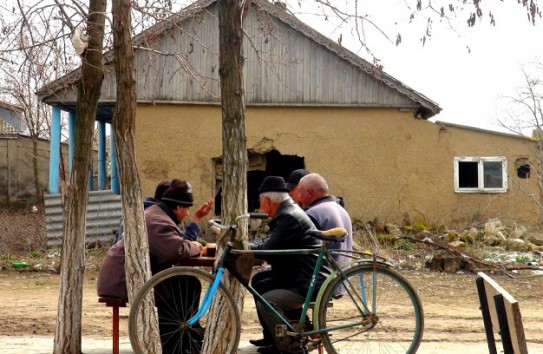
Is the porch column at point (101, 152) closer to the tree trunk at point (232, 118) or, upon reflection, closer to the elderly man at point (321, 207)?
the elderly man at point (321, 207)

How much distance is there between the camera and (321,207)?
879 cm

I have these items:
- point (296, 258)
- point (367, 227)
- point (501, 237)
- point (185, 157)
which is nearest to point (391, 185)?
point (367, 227)

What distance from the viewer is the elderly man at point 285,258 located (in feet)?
24.5

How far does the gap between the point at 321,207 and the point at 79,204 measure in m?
2.14

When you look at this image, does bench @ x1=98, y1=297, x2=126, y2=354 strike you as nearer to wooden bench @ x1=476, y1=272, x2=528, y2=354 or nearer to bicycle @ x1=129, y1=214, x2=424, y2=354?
bicycle @ x1=129, y1=214, x2=424, y2=354

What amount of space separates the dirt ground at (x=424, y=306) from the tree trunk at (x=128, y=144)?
266 centimetres

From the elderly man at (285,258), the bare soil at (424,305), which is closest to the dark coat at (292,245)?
the elderly man at (285,258)

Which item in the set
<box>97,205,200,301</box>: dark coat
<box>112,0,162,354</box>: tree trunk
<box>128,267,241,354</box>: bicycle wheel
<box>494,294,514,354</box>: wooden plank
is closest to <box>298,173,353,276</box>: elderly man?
<box>97,205,200,301</box>: dark coat

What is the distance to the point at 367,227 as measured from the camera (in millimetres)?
20219

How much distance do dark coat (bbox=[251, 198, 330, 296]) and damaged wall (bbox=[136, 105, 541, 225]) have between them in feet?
42.9

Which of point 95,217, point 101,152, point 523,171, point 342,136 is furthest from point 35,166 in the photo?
point 523,171

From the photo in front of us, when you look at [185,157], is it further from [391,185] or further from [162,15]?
[162,15]

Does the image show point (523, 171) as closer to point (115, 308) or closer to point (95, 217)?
point (95, 217)

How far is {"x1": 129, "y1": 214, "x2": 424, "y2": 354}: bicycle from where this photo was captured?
7.05m
